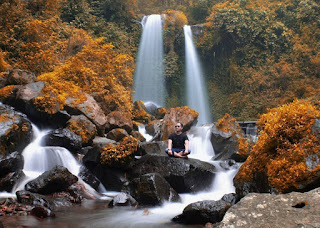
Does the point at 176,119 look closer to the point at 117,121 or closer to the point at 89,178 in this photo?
the point at 117,121

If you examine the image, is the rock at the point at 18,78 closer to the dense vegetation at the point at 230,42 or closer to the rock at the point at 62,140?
the rock at the point at 62,140

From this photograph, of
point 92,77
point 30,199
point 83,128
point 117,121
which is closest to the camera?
point 30,199

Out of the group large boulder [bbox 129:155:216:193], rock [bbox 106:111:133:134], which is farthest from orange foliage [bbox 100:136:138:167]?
rock [bbox 106:111:133:134]

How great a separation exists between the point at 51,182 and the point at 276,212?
657 centimetres

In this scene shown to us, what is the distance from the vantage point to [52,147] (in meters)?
10.3

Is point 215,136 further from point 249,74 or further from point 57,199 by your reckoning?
point 249,74

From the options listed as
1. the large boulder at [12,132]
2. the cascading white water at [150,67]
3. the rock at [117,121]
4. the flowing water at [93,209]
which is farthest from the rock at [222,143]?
the cascading white water at [150,67]

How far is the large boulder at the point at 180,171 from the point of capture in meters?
8.99

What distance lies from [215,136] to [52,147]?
757cm

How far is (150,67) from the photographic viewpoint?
2983 centimetres

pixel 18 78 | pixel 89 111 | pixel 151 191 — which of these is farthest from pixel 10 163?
pixel 89 111

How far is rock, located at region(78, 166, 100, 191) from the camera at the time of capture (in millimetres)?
9650

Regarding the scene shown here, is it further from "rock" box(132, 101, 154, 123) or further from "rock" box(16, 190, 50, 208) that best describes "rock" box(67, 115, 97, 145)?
"rock" box(132, 101, 154, 123)

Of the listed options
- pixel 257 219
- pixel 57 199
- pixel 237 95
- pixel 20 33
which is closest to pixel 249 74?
pixel 237 95
